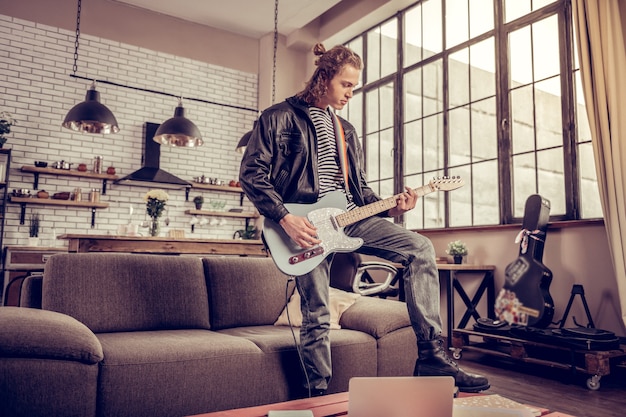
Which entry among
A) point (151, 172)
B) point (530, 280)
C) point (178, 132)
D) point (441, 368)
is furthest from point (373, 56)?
point (441, 368)

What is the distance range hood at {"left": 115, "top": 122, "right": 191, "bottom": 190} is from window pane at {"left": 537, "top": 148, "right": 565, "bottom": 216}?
412 cm

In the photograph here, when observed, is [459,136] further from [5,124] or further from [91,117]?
[5,124]

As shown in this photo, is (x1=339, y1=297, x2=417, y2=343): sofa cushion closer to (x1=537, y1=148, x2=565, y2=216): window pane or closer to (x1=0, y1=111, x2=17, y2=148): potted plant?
(x1=537, y1=148, x2=565, y2=216): window pane

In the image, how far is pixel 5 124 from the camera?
548 centimetres

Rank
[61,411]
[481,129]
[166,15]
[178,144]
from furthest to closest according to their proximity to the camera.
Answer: [166,15]
[178,144]
[481,129]
[61,411]

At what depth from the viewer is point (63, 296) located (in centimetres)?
221

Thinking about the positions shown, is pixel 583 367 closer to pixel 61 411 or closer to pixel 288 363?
pixel 288 363

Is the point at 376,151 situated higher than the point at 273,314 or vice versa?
the point at 376,151

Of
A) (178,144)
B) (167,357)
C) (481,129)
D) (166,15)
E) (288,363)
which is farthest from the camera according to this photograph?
(166,15)

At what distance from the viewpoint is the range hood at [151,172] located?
6207 mm

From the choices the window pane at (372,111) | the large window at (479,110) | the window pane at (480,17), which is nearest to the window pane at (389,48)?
the large window at (479,110)

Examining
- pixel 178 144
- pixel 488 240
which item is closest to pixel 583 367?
pixel 488 240

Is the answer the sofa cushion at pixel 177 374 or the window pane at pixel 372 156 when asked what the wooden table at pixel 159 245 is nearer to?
the window pane at pixel 372 156

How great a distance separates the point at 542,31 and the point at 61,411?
437 cm
